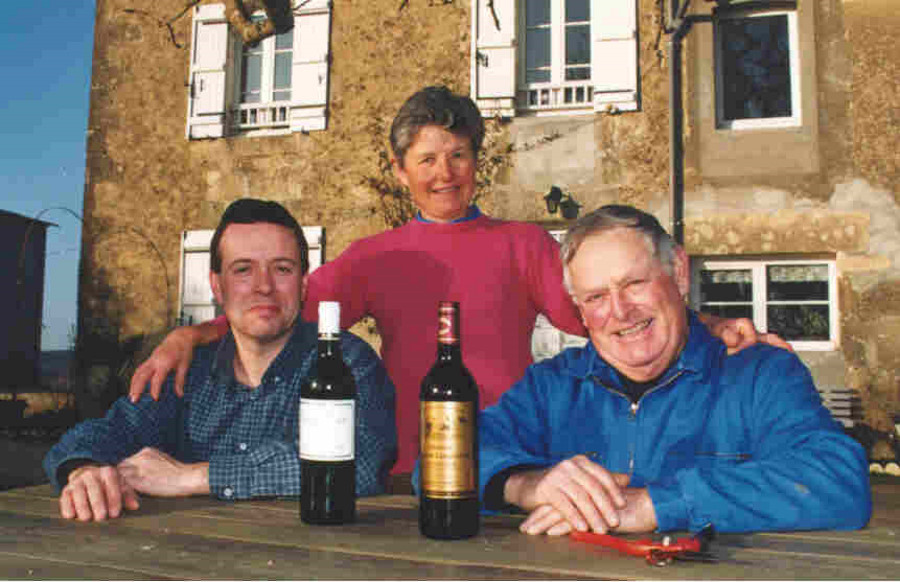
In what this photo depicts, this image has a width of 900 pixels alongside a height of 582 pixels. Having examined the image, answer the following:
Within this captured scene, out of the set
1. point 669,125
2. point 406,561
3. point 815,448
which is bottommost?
point 406,561

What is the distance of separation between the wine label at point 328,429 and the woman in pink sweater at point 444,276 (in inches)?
44.8

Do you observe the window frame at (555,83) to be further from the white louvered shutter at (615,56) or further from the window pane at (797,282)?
the window pane at (797,282)

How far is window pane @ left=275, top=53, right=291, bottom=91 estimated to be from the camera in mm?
8961

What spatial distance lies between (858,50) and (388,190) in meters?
4.56

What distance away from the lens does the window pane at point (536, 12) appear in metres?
8.20

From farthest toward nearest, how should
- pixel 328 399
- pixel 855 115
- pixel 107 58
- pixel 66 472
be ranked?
pixel 107 58 → pixel 855 115 → pixel 66 472 → pixel 328 399

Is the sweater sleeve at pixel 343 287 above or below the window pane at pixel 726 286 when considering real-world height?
below

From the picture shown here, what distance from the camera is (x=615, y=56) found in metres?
7.70

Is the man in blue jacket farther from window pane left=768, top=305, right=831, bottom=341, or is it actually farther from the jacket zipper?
window pane left=768, top=305, right=831, bottom=341

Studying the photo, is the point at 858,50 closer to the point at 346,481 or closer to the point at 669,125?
the point at 669,125

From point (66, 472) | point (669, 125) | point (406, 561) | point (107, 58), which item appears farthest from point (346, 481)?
point (107, 58)

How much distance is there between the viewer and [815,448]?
171cm

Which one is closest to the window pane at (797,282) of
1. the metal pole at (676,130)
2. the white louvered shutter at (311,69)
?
the metal pole at (676,130)

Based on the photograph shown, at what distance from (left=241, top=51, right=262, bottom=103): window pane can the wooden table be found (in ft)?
25.9
